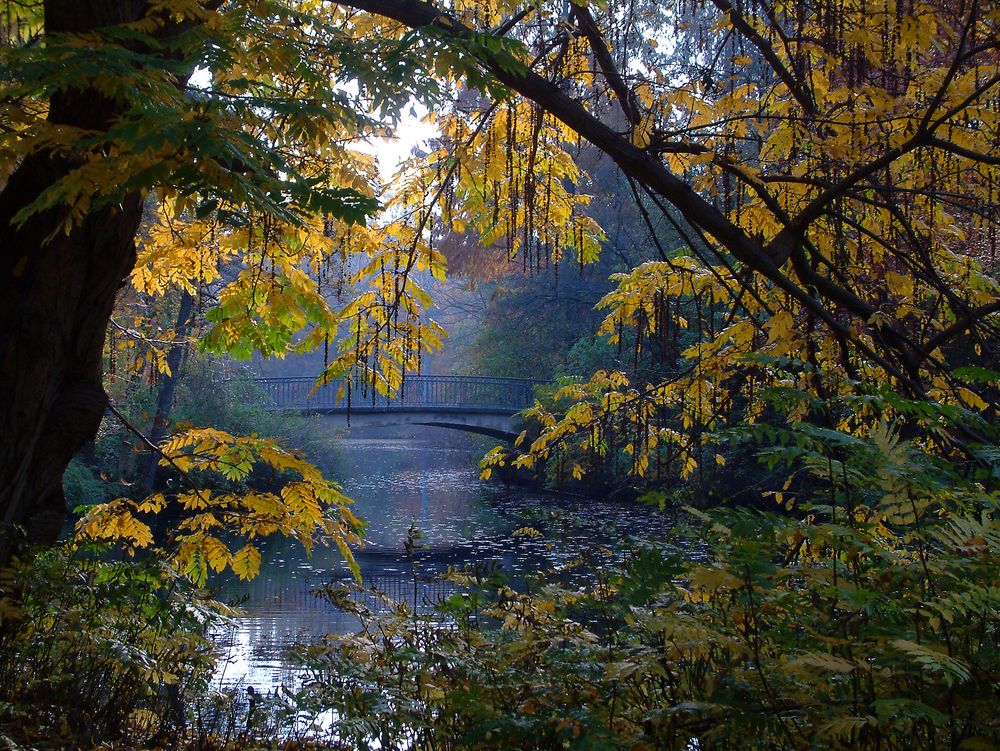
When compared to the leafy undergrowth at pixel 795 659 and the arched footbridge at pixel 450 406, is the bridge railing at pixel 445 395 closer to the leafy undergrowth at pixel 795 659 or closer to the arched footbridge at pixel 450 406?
the arched footbridge at pixel 450 406

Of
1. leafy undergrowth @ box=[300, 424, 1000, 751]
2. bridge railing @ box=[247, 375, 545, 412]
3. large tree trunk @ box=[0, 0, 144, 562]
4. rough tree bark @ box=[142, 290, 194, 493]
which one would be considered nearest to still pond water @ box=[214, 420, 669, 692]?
leafy undergrowth @ box=[300, 424, 1000, 751]

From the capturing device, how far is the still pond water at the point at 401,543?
17.8 feet

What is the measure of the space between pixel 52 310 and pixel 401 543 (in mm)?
12336

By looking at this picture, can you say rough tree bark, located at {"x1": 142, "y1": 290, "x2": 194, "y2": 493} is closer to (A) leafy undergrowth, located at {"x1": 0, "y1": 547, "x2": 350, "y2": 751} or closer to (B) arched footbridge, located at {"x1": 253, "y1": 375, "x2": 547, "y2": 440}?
(B) arched footbridge, located at {"x1": 253, "y1": 375, "x2": 547, "y2": 440}

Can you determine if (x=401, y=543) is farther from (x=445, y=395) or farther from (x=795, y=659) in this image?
(x=795, y=659)

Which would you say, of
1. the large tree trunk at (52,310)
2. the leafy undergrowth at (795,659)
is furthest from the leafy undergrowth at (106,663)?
the leafy undergrowth at (795,659)

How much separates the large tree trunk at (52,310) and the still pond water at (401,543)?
0.97m

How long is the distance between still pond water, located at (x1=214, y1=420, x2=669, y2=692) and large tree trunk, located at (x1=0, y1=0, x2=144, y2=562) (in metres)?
0.97

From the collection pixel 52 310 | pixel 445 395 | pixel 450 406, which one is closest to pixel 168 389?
pixel 450 406

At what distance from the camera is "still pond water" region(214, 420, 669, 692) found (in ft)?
17.8

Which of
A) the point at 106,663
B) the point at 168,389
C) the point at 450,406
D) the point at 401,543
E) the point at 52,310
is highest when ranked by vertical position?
the point at 52,310

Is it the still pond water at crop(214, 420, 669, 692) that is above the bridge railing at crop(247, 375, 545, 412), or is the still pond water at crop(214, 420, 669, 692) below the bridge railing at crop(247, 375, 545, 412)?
below

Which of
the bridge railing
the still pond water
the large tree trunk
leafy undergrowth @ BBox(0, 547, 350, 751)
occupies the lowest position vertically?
the still pond water

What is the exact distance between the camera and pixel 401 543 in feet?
50.0
